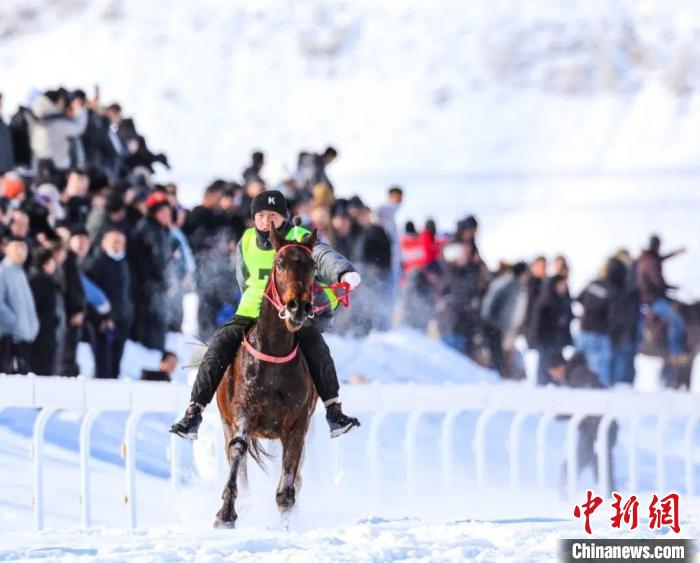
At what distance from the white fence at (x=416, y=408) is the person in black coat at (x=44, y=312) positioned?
1.34 m

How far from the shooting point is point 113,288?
16.8 m

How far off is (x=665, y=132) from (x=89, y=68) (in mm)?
15826

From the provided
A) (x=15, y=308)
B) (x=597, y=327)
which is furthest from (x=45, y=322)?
(x=597, y=327)

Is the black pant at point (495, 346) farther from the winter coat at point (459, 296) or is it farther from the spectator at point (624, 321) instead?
the spectator at point (624, 321)

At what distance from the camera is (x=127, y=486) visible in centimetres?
1252

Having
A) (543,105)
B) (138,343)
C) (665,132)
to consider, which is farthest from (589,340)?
(543,105)

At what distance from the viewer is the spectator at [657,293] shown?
2211cm

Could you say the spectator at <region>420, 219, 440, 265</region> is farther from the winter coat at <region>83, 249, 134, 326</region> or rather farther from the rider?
the rider

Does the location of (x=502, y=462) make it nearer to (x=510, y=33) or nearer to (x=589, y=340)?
(x=589, y=340)

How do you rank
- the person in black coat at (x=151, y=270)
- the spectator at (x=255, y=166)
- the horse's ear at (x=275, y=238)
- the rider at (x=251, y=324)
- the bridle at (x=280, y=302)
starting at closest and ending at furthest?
the bridle at (x=280, y=302)
the horse's ear at (x=275, y=238)
the rider at (x=251, y=324)
the person in black coat at (x=151, y=270)
the spectator at (x=255, y=166)

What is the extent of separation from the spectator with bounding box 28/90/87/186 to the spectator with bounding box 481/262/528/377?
5.07m

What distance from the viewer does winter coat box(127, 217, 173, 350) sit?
56.8ft

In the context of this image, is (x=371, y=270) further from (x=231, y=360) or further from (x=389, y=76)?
(x=389, y=76)

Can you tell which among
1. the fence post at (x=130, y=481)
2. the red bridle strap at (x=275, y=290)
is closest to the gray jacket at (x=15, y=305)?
the fence post at (x=130, y=481)
